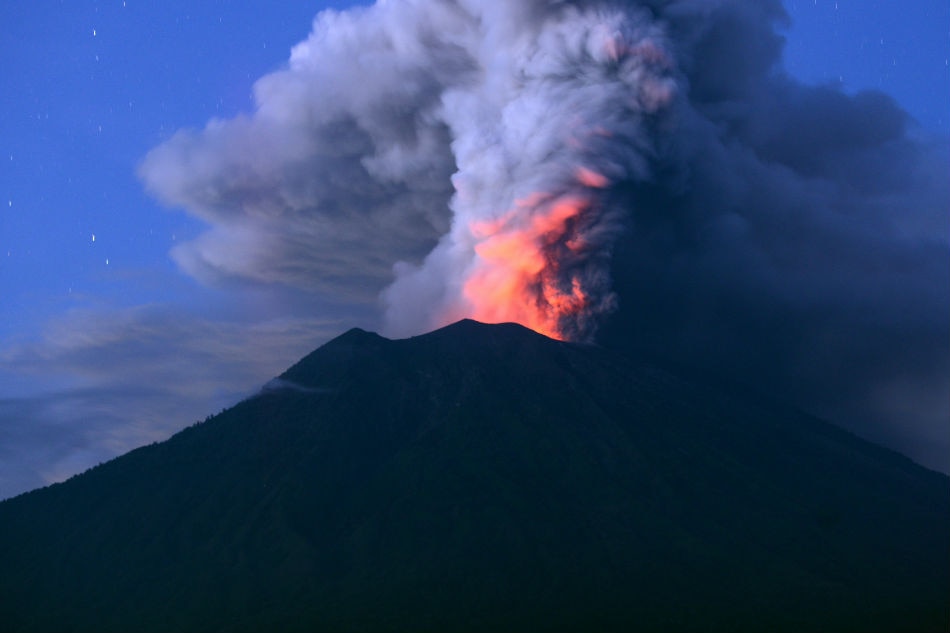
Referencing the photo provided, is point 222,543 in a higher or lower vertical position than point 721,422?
lower

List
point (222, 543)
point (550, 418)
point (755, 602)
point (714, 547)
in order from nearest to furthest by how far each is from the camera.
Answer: point (755, 602) < point (714, 547) < point (222, 543) < point (550, 418)

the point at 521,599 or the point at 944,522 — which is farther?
the point at 944,522

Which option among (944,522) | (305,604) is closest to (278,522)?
(305,604)

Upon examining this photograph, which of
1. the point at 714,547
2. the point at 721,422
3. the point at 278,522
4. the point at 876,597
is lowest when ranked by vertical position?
the point at 876,597

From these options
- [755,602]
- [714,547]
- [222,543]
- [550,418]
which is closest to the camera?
[755,602]

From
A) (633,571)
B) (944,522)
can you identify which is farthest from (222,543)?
(944,522)

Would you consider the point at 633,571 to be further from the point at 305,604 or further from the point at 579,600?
the point at 305,604
